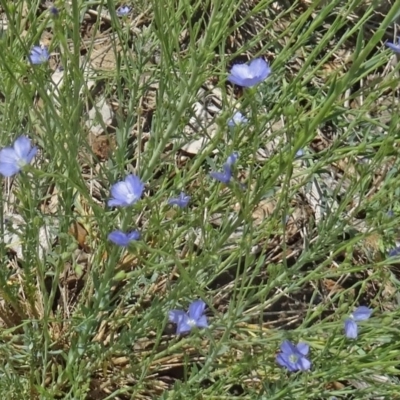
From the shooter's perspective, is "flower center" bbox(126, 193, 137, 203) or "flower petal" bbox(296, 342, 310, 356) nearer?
"flower center" bbox(126, 193, 137, 203)

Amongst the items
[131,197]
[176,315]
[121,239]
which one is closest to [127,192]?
[131,197]

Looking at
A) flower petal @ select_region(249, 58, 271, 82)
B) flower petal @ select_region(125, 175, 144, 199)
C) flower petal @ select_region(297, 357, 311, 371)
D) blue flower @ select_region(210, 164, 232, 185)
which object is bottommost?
flower petal @ select_region(297, 357, 311, 371)

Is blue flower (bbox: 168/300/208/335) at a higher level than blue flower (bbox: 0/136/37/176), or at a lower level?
lower

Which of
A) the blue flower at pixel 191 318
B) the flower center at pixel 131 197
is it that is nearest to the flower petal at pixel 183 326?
the blue flower at pixel 191 318

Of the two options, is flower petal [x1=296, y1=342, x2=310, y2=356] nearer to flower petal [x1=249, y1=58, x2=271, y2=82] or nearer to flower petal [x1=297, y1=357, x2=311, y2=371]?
flower petal [x1=297, y1=357, x2=311, y2=371]

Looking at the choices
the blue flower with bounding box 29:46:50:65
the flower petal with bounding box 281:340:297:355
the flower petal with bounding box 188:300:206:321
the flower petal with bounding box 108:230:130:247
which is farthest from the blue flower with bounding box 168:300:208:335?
the blue flower with bounding box 29:46:50:65

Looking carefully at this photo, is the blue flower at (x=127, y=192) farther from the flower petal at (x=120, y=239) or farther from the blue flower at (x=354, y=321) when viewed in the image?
the blue flower at (x=354, y=321)
